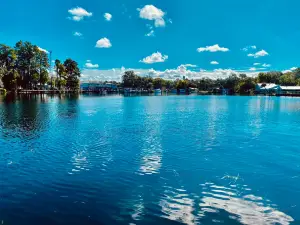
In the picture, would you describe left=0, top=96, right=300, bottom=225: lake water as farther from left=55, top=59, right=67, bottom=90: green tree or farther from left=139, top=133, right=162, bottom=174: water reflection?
left=55, top=59, right=67, bottom=90: green tree

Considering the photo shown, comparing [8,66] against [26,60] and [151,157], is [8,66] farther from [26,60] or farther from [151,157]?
[151,157]

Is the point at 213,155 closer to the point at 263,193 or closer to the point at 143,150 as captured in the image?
the point at 143,150

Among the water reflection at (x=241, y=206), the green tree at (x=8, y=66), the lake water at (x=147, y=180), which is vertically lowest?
the water reflection at (x=241, y=206)

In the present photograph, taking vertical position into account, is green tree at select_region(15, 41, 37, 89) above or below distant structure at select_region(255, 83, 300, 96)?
above

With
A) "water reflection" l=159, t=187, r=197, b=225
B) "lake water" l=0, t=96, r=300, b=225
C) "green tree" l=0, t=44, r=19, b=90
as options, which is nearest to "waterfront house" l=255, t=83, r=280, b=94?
"green tree" l=0, t=44, r=19, b=90

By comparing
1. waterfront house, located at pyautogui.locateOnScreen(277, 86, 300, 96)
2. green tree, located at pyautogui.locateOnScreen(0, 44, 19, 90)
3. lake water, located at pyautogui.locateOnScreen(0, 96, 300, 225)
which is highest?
green tree, located at pyautogui.locateOnScreen(0, 44, 19, 90)

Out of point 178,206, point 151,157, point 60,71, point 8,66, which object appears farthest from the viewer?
point 60,71

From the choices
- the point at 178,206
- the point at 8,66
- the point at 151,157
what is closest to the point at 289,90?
the point at 8,66

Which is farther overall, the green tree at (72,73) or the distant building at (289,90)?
the green tree at (72,73)

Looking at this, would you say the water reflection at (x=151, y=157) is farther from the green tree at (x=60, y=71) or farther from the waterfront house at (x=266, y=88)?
the waterfront house at (x=266, y=88)

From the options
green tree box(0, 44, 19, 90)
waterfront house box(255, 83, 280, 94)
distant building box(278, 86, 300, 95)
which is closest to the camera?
green tree box(0, 44, 19, 90)

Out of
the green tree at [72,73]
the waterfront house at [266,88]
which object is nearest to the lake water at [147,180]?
the green tree at [72,73]

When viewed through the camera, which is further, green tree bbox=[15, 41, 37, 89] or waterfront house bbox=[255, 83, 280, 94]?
waterfront house bbox=[255, 83, 280, 94]

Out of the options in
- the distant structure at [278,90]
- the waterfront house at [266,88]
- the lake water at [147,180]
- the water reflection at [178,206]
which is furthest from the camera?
the waterfront house at [266,88]
